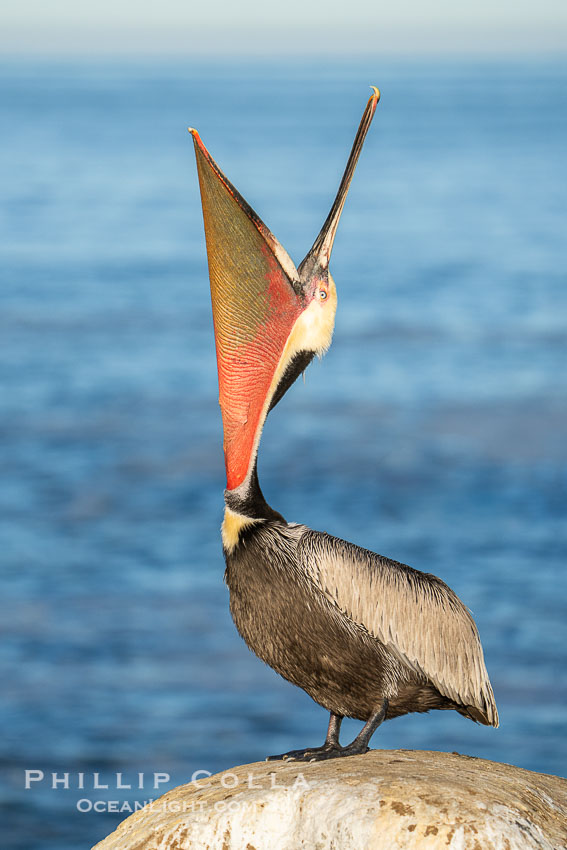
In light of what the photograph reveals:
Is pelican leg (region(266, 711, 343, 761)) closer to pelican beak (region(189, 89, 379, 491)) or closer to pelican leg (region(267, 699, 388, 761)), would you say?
pelican leg (region(267, 699, 388, 761))

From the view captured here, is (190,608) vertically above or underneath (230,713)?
above

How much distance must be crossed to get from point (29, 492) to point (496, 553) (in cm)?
565

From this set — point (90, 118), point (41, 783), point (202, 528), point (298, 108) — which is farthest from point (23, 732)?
point (298, 108)

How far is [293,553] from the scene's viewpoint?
5.20 m

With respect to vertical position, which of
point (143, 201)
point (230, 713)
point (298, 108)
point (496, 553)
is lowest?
point (230, 713)

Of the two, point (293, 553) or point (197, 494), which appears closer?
point (293, 553)

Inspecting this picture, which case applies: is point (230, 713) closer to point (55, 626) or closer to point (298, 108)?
point (55, 626)

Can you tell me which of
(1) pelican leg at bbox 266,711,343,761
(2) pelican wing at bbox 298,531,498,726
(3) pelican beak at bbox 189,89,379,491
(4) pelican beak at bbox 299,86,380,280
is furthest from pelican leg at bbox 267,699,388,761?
(4) pelican beak at bbox 299,86,380,280

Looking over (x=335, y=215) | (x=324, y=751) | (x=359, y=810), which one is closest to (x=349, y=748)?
(x=324, y=751)

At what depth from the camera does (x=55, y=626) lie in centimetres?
1229

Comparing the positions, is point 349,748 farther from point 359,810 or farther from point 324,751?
point 359,810

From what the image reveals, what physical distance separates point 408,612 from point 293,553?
54 cm

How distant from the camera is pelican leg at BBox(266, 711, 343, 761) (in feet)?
17.0

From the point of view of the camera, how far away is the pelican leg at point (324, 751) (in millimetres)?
5191
